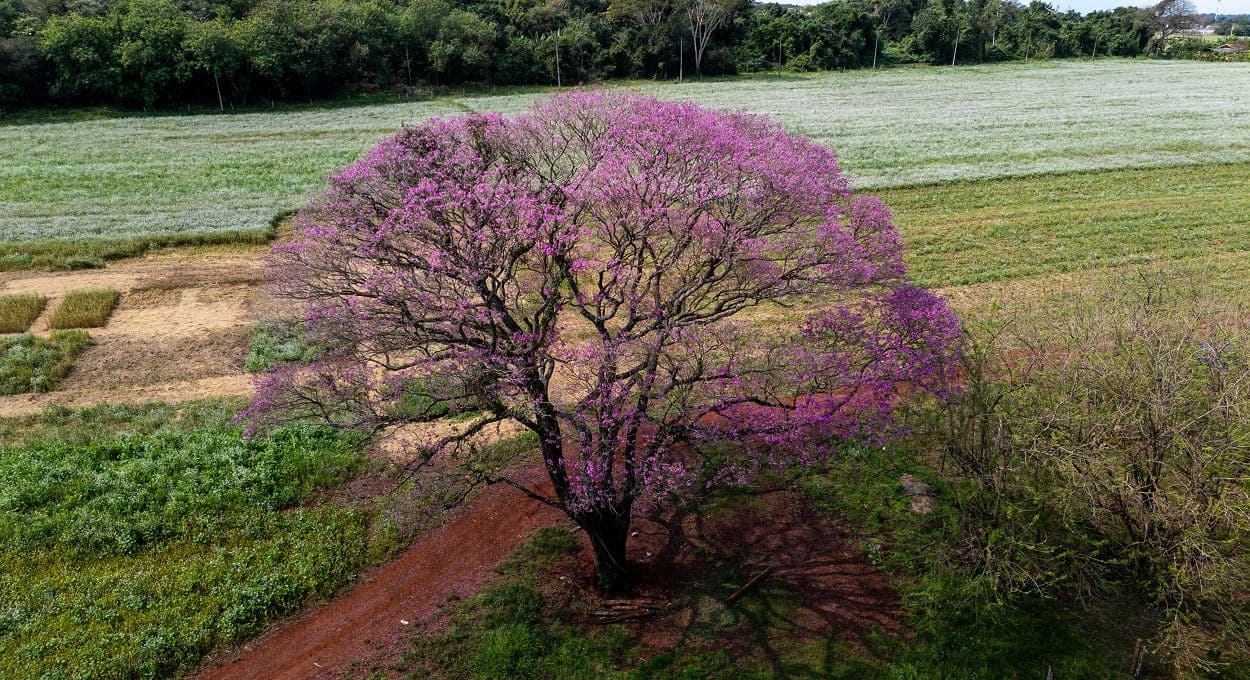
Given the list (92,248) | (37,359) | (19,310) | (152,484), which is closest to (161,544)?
(152,484)

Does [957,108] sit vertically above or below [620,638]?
above

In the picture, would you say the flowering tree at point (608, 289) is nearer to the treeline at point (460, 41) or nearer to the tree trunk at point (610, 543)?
the tree trunk at point (610, 543)

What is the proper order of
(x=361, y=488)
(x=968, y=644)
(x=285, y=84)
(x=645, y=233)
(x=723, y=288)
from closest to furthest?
(x=968, y=644)
(x=645, y=233)
(x=723, y=288)
(x=361, y=488)
(x=285, y=84)

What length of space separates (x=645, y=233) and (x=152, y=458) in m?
13.4

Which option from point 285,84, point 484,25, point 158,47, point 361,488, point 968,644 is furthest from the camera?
point 484,25

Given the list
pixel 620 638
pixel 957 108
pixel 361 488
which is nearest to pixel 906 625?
pixel 620 638

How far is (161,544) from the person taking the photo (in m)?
15.5

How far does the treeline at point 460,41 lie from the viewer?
59.9 meters

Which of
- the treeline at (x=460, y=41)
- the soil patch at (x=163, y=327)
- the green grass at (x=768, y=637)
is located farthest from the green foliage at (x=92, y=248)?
the treeline at (x=460, y=41)

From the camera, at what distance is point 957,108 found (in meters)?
62.8

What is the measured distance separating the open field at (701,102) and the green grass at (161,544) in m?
18.5

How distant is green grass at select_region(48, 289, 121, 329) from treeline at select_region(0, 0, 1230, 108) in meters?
41.6

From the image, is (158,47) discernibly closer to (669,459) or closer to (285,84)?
(285,84)

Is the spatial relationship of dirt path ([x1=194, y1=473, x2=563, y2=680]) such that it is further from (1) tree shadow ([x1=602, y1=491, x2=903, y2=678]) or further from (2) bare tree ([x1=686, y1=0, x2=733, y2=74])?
(2) bare tree ([x1=686, y1=0, x2=733, y2=74])
